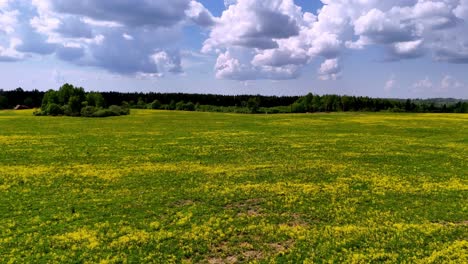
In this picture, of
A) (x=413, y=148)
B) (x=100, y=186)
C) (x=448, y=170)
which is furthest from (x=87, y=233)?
(x=413, y=148)

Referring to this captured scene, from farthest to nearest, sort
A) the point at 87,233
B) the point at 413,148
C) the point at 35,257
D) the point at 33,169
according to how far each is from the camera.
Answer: the point at 413,148 → the point at 33,169 → the point at 87,233 → the point at 35,257

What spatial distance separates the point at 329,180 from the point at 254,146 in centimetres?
1429

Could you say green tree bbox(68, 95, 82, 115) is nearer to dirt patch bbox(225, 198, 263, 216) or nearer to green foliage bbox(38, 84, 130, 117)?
green foliage bbox(38, 84, 130, 117)

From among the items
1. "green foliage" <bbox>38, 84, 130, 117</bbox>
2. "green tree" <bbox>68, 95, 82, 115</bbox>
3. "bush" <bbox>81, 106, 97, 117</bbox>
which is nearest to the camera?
"bush" <bbox>81, 106, 97, 117</bbox>

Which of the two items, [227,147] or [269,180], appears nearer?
[269,180]

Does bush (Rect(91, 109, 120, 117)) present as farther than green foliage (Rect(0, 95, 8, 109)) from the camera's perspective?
No

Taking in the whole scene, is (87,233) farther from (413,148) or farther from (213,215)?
(413,148)

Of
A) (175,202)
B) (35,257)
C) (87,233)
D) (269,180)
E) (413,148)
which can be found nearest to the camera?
(35,257)

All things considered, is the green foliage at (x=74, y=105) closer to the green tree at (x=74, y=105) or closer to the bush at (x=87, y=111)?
the green tree at (x=74, y=105)

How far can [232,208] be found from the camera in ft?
48.6

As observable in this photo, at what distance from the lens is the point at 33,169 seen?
883 inches

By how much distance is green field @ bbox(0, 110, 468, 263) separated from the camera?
34.9 ft

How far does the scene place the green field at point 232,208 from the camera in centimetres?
1062

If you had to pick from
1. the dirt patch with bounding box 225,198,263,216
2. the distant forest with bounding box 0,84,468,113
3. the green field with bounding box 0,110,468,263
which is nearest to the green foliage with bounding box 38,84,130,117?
the distant forest with bounding box 0,84,468,113
